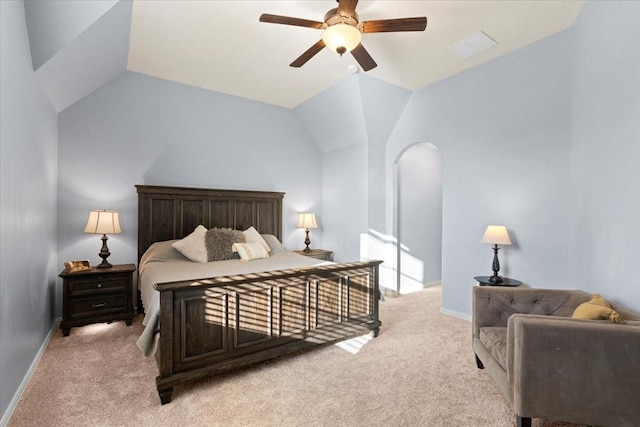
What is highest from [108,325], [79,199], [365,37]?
[365,37]

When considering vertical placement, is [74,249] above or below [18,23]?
below

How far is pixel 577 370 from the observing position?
5.23ft

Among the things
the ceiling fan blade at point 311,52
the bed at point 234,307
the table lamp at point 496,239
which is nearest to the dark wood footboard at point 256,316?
the bed at point 234,307

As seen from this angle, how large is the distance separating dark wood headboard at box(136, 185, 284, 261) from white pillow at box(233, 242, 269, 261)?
907 mm

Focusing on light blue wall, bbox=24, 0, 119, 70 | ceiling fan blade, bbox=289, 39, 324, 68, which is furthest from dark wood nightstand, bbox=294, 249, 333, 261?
light blue wall, bbox=24, 0, 119, 70

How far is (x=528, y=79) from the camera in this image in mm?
3324

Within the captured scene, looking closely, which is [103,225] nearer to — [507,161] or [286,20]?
[286,20]

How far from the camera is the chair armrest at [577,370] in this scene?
1.54 meters

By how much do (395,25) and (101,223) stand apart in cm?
354

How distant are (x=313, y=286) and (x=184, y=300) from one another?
1.11m

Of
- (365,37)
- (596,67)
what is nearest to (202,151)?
(365,37)

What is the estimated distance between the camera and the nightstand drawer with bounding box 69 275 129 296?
3242 mm

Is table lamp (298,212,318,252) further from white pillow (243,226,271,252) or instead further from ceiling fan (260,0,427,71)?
ceiling fan (260,0,427,71)

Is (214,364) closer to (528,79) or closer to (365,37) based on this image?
(365,37)
